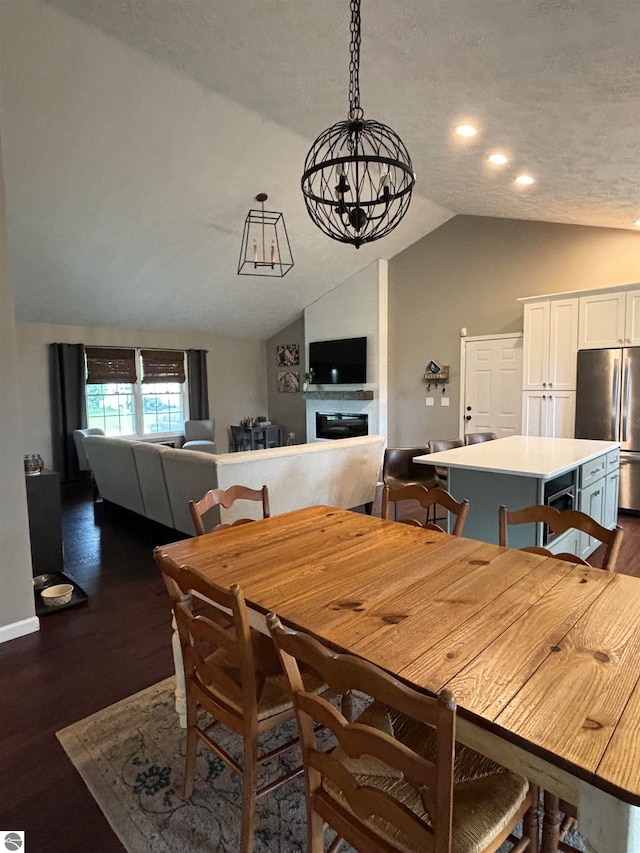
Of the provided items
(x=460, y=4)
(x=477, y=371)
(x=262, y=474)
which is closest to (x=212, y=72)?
(x=460, y=4)

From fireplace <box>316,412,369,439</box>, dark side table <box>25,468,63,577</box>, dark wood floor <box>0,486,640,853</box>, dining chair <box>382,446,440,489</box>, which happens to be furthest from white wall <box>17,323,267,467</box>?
dining chair <box>382,446,440,489</box>

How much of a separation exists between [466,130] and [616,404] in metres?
3.01

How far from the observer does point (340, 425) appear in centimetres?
837

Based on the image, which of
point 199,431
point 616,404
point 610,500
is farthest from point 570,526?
point 199,431

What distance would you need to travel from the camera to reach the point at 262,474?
12.4 ft

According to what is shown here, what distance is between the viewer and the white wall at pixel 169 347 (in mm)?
6816

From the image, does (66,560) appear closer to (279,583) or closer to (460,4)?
(279,583)

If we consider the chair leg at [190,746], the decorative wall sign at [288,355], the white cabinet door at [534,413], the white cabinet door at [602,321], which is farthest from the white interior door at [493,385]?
the chair leg at [190,746]

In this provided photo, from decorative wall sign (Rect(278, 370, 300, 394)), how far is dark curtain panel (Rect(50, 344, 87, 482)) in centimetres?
371

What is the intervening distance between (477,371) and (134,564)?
4991mm

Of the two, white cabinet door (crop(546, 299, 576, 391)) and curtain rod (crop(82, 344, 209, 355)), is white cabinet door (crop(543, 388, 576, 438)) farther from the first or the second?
curtain rod (crop(82, 344, 209, 355))

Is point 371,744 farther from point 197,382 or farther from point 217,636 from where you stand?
point 197,382

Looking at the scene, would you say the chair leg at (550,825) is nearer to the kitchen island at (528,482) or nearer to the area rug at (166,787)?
the area rug at (166,787)

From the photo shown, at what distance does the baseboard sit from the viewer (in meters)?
2.68
